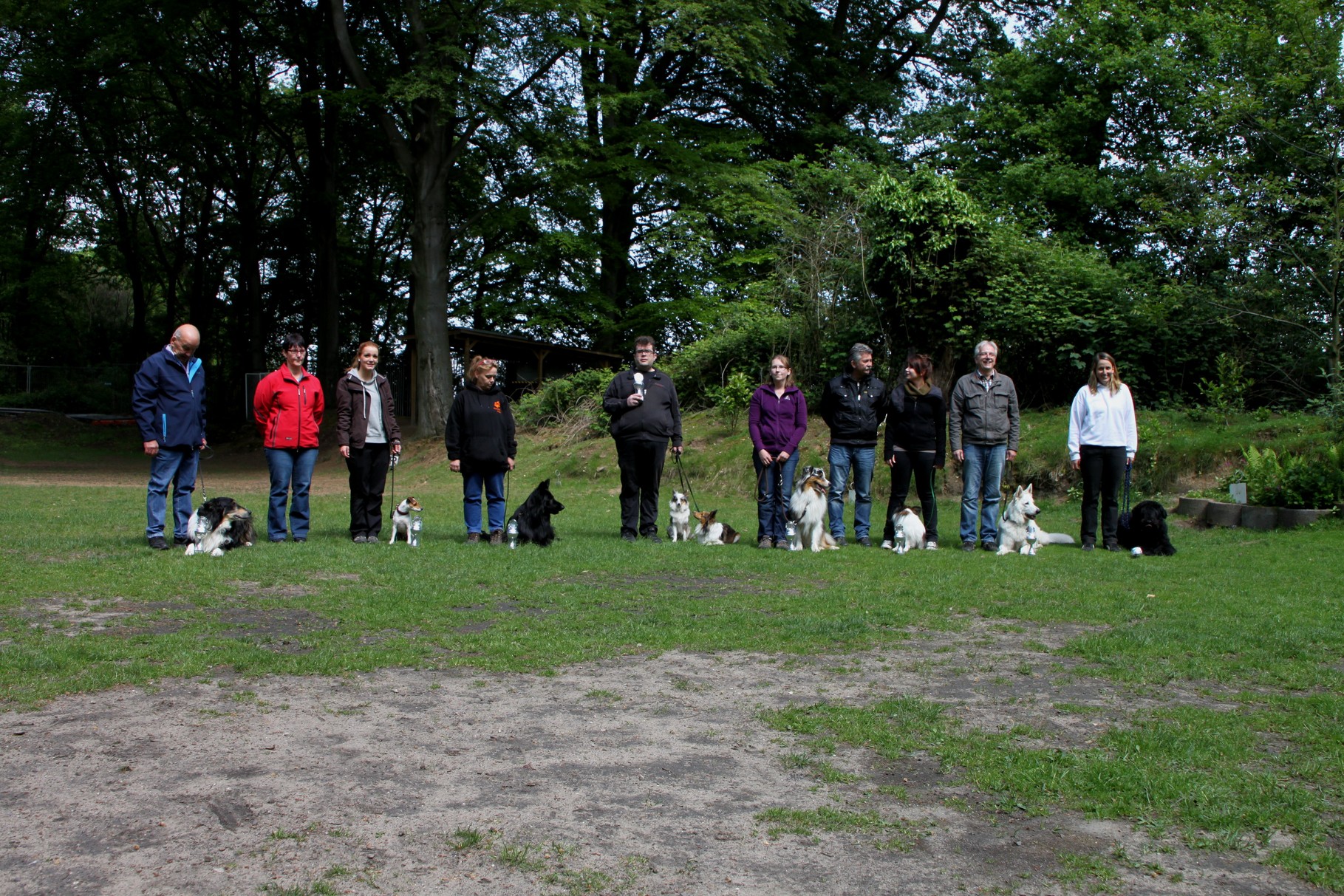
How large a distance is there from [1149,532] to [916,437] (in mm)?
2438

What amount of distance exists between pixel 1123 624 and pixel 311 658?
5064mm

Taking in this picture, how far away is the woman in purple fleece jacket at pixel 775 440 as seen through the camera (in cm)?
1069

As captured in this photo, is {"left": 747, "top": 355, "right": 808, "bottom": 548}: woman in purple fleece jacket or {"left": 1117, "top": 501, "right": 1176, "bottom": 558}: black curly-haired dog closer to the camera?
{"left": 1117, "top": 501, "right": 1176, "bottom": 558}: black curly-haired dog

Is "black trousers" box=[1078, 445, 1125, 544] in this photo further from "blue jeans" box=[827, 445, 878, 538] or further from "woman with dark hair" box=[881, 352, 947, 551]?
"blue jeans" box=[827, 445, 878, 538]

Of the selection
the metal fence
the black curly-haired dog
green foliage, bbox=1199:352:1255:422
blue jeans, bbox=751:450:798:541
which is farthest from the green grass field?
the metal fence

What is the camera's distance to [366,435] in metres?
10.6

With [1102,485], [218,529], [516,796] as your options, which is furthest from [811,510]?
[516,796]

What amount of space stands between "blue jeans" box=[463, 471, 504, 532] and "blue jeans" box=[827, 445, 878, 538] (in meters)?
3.49

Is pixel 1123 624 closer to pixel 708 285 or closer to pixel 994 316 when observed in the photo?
pixel 994 316

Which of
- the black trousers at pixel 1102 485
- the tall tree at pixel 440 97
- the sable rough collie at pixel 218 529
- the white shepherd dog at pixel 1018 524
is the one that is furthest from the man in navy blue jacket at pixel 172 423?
the tall tree at pixel 440 97

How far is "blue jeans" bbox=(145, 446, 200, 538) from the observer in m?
9.75

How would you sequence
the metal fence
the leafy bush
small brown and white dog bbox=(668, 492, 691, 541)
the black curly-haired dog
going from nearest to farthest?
Answer: the black curly-haired dog < small brown and white dog bbox=(668, 492, 691, 541) < the leafy bush < the metal fence

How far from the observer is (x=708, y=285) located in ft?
91.5

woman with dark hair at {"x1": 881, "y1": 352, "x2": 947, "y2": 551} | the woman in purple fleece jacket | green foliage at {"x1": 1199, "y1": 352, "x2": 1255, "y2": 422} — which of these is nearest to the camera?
the woman in purple fleece jacket
